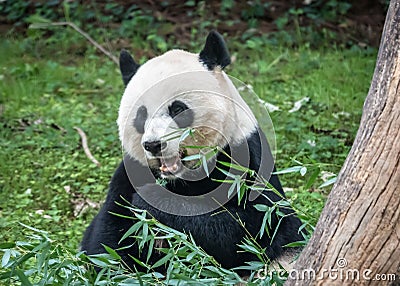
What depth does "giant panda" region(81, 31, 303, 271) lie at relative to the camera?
383 centimetres

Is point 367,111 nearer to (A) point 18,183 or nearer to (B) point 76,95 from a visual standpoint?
(A) point 18,183

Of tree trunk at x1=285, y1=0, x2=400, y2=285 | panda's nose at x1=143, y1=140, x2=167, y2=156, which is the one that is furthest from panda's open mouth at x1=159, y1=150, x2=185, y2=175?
tree trunk at x1=285, y1=0, x2=400, y2=285

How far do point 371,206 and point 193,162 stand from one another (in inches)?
62.2

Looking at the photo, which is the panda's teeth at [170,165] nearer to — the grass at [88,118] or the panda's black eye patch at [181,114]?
the panda's black eye patch at [181,114]

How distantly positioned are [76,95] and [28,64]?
0.98 m

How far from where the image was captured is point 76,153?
633 centimetres

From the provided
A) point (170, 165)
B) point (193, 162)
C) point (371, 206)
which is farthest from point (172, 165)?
point (371, 206)

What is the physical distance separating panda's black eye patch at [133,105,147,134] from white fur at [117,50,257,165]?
21mm

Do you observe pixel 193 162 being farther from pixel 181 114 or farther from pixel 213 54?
pixel 213 54

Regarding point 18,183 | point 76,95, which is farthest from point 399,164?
point 76,95

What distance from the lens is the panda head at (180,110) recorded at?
3932 millimetres

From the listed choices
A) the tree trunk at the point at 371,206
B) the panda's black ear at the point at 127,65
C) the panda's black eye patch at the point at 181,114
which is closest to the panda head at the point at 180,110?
the panda's black eye patch at the point at 181,114

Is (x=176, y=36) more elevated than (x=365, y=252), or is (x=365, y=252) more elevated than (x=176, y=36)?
(x=365, y=252)

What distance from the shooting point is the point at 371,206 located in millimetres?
2564
